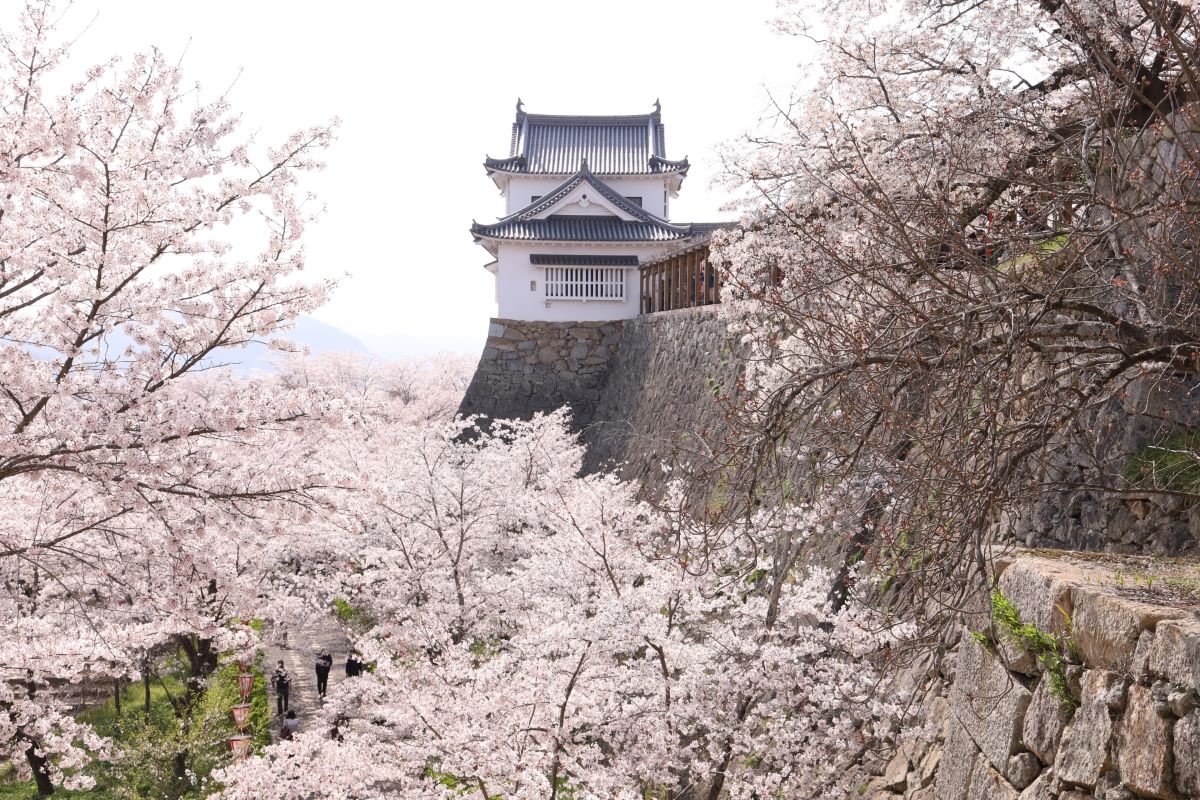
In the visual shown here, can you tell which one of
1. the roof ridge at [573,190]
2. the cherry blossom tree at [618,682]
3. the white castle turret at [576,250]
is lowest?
the cherry blossom tree at [618,682]

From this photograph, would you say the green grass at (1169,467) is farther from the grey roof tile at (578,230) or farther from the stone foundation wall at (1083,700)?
the grey roof tile at (578,230)

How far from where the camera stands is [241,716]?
1378 cm

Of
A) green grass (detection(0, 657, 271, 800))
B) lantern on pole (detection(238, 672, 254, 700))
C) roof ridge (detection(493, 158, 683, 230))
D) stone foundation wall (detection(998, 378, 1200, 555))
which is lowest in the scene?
green grass (detection(0, 657, 271, 800))

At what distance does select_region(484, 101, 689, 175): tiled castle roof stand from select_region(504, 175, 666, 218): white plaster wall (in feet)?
0.94

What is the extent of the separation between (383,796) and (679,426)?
27.2 feet

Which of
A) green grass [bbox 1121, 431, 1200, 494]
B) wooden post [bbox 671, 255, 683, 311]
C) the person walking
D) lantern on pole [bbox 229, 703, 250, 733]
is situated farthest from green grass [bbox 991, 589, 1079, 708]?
wooden post [bbox 671, 255, 683, 311]

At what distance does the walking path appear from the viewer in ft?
49.9

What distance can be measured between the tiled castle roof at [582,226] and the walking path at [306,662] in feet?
31.1

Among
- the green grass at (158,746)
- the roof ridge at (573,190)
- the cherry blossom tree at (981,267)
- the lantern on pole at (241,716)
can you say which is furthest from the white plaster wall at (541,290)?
the cherry blossom tree at (981,267)

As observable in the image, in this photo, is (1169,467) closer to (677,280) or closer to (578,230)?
(677,280)

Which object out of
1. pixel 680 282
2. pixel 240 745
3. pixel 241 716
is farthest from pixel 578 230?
pixel 240 745

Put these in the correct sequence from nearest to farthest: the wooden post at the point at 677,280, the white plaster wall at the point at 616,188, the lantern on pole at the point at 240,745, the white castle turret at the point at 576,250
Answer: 1. the lantern on pole at the point at 240,745
2. the wooden post at the point at 677,280
3. the white castle turret at the point at 576,250
4. the white plaster wall at the point at 616,188

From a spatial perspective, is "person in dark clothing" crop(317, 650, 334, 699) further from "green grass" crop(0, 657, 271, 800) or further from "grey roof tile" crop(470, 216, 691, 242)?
"grey roof tile" crop(470, 216, 691, 242)

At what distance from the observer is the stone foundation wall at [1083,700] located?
330cm
